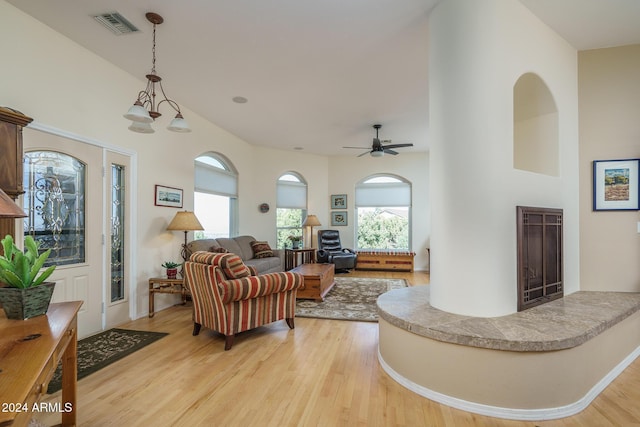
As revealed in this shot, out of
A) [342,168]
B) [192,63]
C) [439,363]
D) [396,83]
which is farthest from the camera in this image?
[342,168]

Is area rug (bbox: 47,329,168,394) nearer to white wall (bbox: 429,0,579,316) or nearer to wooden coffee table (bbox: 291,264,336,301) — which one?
wooden coffee table (bbox: 291,264,336,301)

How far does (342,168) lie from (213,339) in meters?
5.80

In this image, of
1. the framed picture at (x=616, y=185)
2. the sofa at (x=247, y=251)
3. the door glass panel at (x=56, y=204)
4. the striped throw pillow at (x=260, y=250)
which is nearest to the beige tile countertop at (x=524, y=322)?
the framed picture at (x=616, y=185)

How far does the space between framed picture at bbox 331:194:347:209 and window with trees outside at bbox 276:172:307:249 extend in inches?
29.7

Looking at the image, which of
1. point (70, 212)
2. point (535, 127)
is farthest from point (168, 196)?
point (535, 127)

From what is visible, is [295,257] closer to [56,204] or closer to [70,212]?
[70,212]

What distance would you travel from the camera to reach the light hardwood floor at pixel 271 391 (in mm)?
1913

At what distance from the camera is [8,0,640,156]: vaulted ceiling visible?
8.30 feet

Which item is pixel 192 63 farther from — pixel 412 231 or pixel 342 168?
pixel 412 231

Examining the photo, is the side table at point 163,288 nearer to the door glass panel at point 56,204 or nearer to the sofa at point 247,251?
the sofa at point 247,251

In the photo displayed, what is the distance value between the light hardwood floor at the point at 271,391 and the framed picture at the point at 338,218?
5.11 metres

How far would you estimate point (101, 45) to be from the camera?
312 centimetres

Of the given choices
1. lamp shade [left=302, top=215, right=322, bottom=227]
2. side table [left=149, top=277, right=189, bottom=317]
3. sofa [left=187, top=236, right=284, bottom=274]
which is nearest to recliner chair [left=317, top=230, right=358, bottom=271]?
lamp shade [left=302, top=215, right=322, bottom=227]

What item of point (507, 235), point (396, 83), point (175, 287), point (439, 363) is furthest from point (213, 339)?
point (396, 83)
